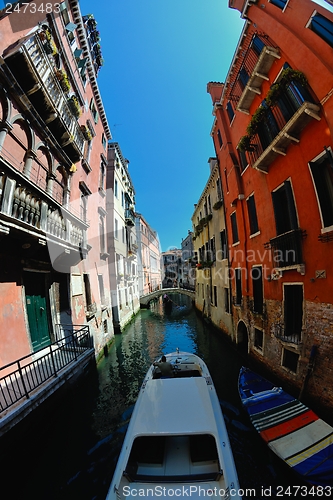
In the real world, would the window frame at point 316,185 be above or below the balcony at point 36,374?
above

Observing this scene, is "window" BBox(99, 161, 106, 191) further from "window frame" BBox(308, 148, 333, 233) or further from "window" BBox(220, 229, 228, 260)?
"window frame" BBox(308, 148, 333, 233)

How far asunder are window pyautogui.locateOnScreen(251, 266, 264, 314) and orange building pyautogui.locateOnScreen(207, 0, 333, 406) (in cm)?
4

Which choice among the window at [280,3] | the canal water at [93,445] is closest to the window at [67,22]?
the window at [280,3]

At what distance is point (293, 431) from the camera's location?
4781 millimetres

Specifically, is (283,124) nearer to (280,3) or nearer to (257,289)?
(280,3)

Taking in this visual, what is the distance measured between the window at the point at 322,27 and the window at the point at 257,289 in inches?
279

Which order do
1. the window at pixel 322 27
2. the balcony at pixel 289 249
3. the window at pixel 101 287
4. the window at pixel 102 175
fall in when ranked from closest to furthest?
the window at pixel 322 27 → the balcony at pixel 289 249 → the window at pixel 101 287 → the window at pixel 102 175

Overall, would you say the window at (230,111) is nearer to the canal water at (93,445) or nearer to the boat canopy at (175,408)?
the canal water at (93,445)

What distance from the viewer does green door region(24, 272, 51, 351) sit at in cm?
738

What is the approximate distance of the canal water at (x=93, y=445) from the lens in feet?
14.2

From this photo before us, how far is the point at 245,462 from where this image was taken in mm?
4926

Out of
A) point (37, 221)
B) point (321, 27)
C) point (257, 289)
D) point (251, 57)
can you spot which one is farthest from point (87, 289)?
point (321, 27)

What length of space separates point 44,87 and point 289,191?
8561mm

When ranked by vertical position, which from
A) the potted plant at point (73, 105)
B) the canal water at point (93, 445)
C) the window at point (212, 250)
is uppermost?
the potted plant at point (73, 105)
